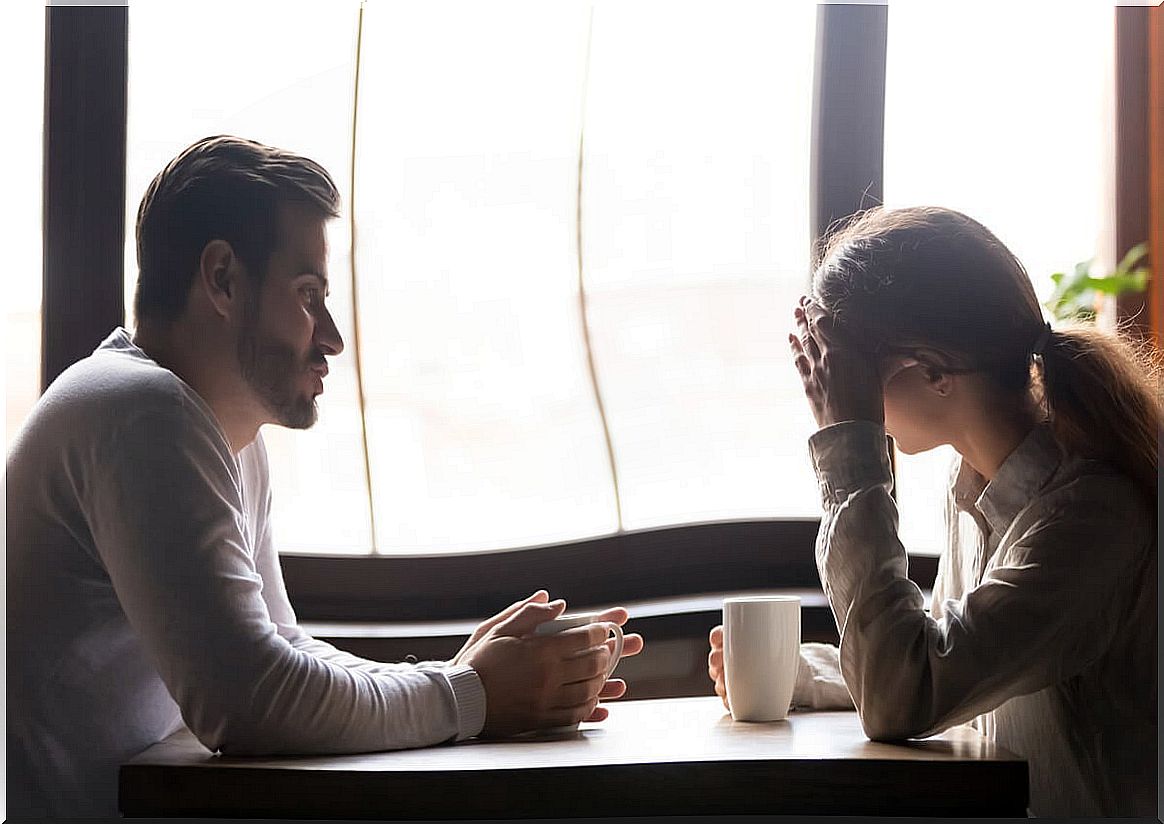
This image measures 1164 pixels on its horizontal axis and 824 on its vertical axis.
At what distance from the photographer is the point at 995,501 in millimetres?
1174

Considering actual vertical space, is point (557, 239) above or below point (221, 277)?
above

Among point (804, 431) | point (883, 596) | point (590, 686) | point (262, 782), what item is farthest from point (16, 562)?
point (804, 431)

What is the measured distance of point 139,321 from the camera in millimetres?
1263

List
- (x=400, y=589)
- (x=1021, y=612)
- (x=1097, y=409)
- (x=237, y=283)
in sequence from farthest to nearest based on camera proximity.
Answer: (x=400, y=589), (x=237, y=283), (x=1097, y=409), (x=1021, y=612)

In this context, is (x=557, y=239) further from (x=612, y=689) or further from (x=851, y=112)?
(x=612, y=689)

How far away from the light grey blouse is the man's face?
605 millimetres

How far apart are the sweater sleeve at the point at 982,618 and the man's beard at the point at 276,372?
0.63 m

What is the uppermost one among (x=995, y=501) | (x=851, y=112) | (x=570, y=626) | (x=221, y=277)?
(x=851, y=112)

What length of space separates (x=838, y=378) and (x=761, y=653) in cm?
31

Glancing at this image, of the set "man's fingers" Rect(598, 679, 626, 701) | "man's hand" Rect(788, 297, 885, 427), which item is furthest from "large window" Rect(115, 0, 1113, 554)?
"man's hand" Rect(788, 297, 885, 427)

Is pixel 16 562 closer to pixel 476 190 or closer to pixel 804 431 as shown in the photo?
pixel 476 190

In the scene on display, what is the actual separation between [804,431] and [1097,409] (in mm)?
1098

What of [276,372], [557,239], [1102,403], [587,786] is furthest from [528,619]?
[557,239]

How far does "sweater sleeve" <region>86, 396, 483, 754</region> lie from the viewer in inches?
A: 37.6
